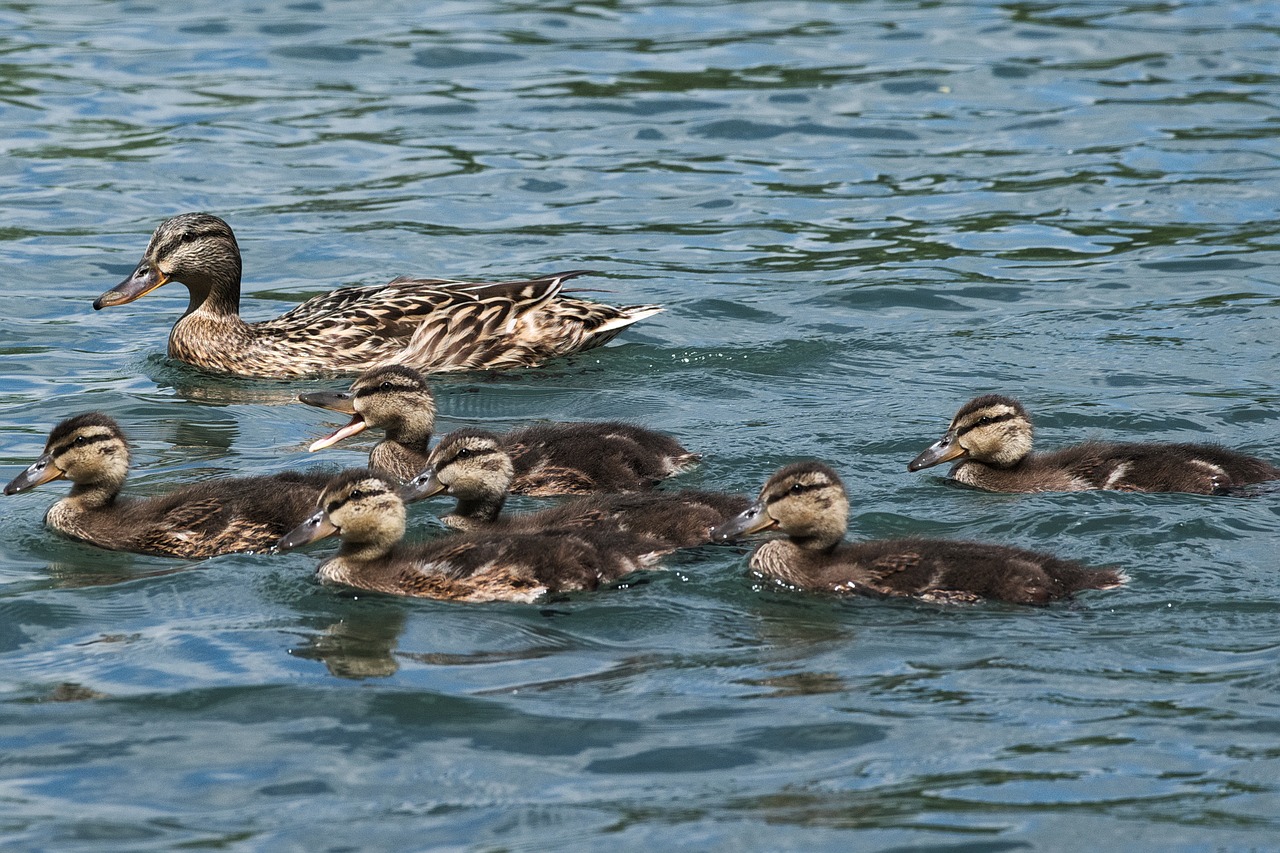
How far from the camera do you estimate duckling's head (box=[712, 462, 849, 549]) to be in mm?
8375

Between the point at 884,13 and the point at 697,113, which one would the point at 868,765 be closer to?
the point at 697,113

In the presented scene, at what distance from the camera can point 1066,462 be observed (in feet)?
32.1

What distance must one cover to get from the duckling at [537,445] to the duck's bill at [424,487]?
501mm

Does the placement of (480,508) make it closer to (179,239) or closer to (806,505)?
(806,505)

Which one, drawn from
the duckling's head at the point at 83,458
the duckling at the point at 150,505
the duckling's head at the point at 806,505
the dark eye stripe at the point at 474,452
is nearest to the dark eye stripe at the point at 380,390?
the duckling at the point at 150,505

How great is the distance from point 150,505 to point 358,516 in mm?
1212

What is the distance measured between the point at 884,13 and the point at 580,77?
3.88 metres

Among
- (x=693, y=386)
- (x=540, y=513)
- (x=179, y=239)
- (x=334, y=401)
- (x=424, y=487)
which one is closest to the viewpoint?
(x=424, y=487)

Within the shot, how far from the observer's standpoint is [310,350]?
12352 millimetres


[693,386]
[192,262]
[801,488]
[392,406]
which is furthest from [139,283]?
[801,488]

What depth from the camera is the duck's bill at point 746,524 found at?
8.48 metres

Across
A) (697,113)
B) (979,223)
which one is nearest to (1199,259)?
(979,223)

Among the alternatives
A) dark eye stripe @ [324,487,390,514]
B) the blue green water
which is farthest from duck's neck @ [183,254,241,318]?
dark eye stripe @ [324,487,390,514]

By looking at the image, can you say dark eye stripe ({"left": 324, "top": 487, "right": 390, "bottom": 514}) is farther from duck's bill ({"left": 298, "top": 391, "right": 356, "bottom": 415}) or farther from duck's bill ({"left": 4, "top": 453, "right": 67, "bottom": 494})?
duck's bill ({"left": 298, "top": 391, "right": 356, "bottom": 415})
